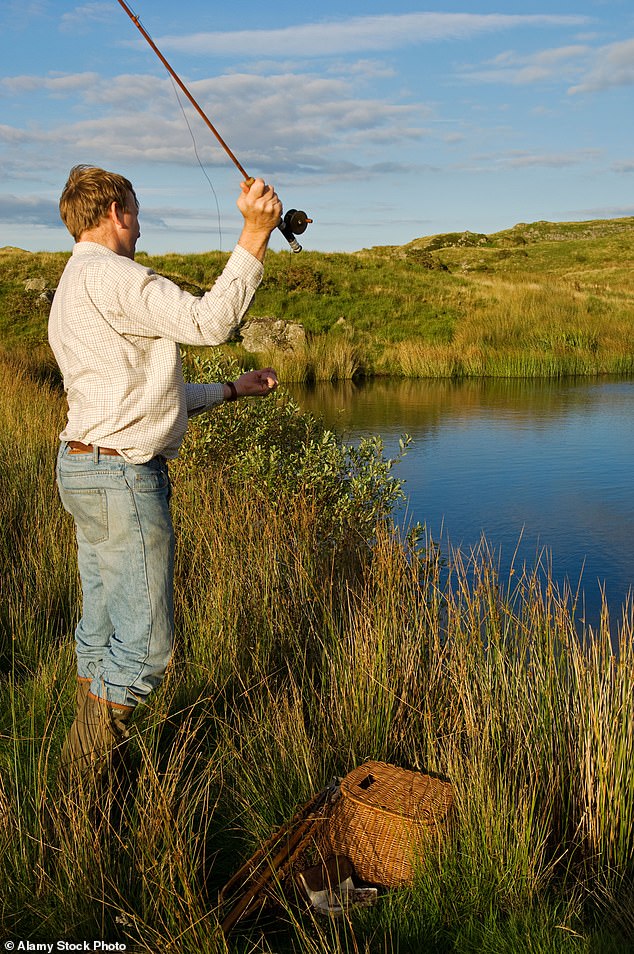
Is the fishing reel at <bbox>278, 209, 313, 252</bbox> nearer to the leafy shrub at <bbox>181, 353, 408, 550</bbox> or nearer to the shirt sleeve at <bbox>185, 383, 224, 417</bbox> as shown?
the shirt sleeve at <bbox>185, 383, 224, 417</bbox>

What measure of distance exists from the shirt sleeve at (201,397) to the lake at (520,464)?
1492mm

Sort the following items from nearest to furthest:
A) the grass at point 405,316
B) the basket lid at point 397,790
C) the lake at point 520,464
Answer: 1. the basket lid at point 397,790
2. the lake at point 520,464
3. the grass at point 405,316

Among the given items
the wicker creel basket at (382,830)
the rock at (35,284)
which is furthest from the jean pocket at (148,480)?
the rock at (35,284)

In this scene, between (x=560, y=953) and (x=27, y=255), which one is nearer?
(x=560, y=953)

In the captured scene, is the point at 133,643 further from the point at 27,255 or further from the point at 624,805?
the point at 27,255

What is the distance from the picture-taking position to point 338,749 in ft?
9.91

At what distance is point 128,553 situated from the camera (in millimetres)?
2359

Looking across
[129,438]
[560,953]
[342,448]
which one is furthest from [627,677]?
[342,448]

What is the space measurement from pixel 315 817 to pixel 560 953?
72 centimetres

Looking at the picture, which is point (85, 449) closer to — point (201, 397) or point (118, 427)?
point (118, 427)

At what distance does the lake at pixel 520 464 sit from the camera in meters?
7.19

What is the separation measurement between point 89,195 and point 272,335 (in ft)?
64.9

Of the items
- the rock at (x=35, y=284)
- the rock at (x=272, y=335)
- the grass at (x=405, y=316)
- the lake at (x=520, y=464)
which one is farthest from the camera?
the rock at (x=35, y=284)

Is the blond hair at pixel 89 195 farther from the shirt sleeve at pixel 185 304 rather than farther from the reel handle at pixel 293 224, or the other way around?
the reel handle at pixel 293 224
